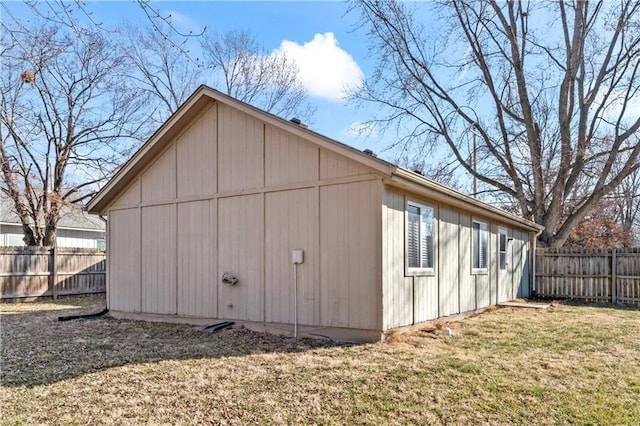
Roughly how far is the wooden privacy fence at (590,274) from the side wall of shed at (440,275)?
236cm

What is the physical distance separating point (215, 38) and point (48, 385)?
67.2 feet

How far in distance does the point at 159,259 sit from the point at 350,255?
4555 millimetres

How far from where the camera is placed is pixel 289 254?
7504 mm

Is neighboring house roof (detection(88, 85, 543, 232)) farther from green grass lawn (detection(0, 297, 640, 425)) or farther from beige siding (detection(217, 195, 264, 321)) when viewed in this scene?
green grass lawn (detection(0, 297, 640, 425))

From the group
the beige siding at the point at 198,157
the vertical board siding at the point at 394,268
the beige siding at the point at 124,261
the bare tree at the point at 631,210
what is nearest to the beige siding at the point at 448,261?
the vertical board siding at the point at 394,268

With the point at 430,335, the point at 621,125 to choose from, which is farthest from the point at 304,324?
the point at 621,125

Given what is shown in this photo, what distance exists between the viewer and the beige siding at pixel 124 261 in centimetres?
994

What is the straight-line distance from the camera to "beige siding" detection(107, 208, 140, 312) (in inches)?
391

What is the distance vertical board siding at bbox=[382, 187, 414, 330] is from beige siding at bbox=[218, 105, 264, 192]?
237 cm

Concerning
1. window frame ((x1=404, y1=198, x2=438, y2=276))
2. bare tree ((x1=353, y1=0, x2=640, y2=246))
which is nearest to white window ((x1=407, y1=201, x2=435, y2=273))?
window frame ((x1=404, y1=198, x2=438, y2=276))

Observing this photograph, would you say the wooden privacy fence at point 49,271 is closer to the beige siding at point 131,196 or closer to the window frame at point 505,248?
the beige siding at point 131,196

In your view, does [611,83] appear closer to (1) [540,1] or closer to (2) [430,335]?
(1) [540,1]

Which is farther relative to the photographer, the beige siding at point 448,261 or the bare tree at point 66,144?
the bare tree at point 66,144

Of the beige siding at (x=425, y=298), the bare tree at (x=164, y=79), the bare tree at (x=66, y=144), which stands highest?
the bare tree at (x=164, y=79)
